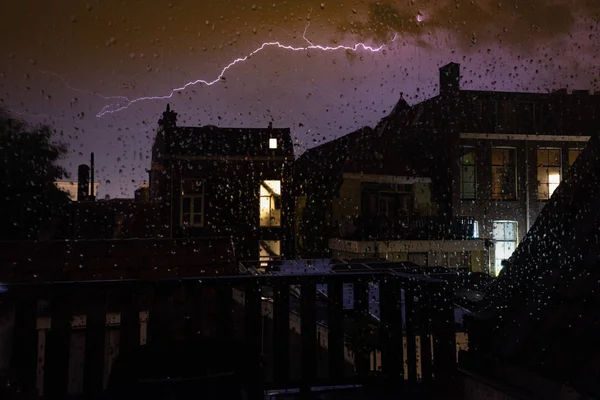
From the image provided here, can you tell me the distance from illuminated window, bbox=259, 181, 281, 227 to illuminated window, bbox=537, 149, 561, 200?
8.10 meters

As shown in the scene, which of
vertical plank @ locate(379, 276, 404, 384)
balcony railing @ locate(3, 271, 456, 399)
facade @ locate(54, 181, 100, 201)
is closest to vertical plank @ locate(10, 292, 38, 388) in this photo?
balcony railing @ locate(3, 271, 456, 399)

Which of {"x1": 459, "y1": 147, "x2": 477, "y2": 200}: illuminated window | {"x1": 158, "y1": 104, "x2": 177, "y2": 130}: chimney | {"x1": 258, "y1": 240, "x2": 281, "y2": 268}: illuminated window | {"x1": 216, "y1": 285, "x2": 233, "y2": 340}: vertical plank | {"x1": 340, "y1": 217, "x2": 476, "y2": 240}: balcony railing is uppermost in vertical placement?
{"x1": 158, "y1": 104, "x2": 177, "y2": 130}: chimney

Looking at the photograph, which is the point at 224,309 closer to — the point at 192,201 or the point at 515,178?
the point at 515,178

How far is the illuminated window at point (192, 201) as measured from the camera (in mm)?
14633

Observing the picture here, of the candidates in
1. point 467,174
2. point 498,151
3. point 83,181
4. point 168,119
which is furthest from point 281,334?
point 168,119

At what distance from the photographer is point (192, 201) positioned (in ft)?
48.2

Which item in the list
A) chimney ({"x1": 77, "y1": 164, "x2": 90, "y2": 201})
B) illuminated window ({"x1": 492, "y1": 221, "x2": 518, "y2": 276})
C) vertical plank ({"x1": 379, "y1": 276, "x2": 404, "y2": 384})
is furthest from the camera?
illuminated window ({"x1": 492, "y1": 221, "x2": 518, "y2": 276})

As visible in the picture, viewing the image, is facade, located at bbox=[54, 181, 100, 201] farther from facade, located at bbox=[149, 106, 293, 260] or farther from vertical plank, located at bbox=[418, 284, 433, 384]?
vertical plank, located at bbox=[418, 284, 433, 384]

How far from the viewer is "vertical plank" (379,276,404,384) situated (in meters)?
2.70

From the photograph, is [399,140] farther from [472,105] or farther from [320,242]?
[320,242]

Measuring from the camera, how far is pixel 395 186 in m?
13.5

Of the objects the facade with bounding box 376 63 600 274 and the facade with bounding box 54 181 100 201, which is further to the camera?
the facade with bounding box 376 63 600 274

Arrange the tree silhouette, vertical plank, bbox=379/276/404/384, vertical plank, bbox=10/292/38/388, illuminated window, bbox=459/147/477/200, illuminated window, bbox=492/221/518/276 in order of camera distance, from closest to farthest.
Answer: vertical plank, bbox=10/292/38/388, vertical plank, bbox=379/276/404/384, the tree silhouette, illuminated window, bbox=459/147/477/200, illuminated window, bbox=492/221/518/276

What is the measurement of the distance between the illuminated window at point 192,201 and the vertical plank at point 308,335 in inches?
490
